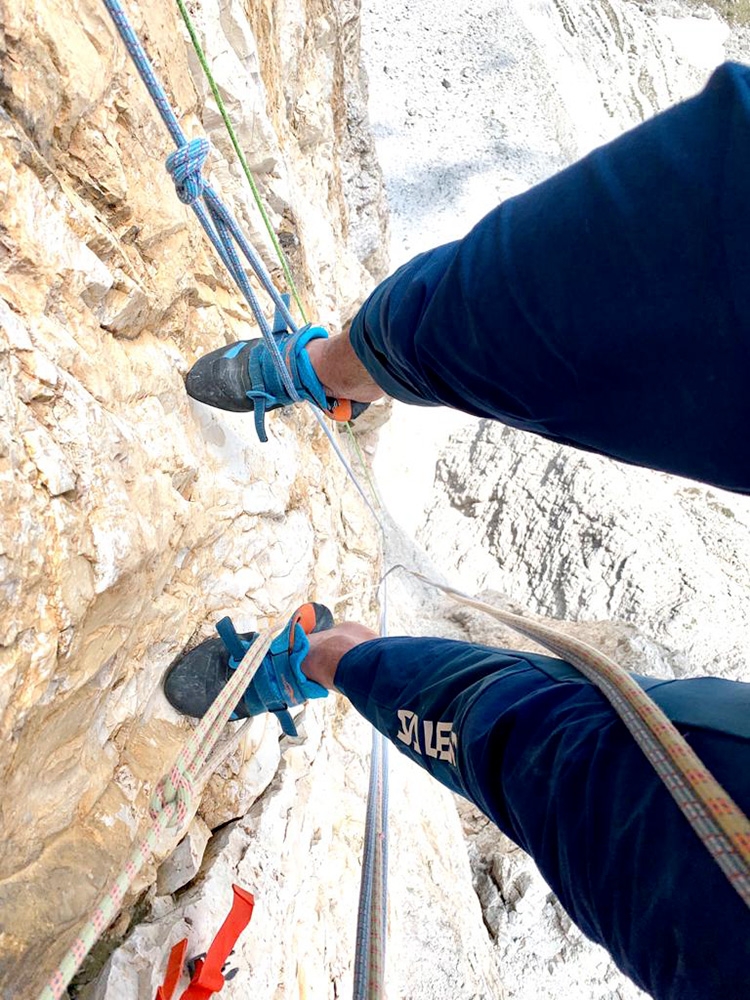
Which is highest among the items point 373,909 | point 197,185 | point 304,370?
point 197,185

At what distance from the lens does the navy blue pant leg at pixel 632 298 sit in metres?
0.59

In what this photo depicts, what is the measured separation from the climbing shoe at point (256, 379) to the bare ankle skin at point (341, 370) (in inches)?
0.6

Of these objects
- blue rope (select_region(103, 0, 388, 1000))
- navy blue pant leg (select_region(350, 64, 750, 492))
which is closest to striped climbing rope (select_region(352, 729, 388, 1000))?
blue rope (select_region(103, 0, 388, 1000))

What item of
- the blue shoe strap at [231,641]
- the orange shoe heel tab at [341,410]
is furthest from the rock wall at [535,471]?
the orange shoe heel tab at [341,410]

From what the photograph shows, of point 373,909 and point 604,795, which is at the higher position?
point 604,795

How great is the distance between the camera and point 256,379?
1323mm

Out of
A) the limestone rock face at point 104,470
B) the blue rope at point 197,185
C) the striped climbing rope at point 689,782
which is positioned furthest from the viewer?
the blue rope at point 197,185

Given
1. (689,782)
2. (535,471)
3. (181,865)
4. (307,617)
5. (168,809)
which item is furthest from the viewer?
(535,471)

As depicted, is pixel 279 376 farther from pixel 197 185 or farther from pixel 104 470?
pixel 104 470

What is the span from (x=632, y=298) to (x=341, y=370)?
0.68 m

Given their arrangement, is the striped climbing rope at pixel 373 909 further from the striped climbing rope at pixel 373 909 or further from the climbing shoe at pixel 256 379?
the climbing shoe at pixel 256 379

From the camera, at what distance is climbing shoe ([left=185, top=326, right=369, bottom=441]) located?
1.31 metres

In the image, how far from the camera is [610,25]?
23.6 feet

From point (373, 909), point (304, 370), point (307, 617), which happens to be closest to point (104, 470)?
point (304, 370)
